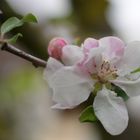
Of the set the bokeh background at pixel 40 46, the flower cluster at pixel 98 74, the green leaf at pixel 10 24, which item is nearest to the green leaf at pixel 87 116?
the flower cluster at pixel 98 74

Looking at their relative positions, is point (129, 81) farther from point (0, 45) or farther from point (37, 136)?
point (37, 136)

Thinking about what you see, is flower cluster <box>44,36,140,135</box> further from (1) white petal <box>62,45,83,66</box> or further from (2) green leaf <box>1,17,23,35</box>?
(2) green leaf <box>1,17,23,35</box>

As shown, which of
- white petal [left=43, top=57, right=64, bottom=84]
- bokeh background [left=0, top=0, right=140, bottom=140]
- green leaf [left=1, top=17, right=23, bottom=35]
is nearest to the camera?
white petal [left=43, top=57, right=64, bottom=84]

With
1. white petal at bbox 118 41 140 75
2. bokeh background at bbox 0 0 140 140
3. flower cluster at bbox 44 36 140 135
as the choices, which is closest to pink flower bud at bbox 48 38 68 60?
flower cluster at bbox 44 36 140 135

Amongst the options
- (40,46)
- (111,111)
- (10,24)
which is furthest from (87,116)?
(40,46)

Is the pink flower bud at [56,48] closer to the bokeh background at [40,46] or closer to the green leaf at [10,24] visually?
the green leaf at [10,24]

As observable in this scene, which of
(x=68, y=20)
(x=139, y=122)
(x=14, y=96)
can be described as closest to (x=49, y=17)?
(x=68, y=20)
